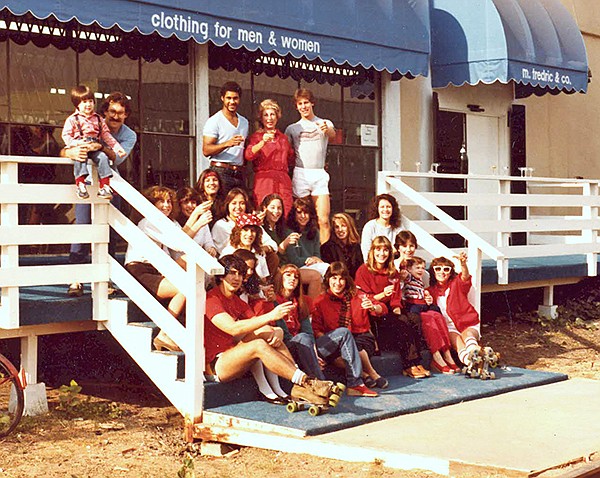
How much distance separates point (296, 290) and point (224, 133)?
167 cm

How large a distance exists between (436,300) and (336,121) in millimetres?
3530

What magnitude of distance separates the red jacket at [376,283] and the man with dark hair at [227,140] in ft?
4.38

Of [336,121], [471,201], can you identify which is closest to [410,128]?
[336,121]

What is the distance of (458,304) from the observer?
33.9ft

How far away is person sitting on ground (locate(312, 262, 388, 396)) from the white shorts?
1537mm

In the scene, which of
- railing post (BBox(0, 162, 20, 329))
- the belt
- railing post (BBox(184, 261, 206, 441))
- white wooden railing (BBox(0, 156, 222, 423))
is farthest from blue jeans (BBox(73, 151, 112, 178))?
the belt

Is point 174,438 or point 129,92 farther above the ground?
point 129,92

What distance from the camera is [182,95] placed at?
11523mm

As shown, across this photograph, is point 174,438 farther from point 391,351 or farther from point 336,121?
point 336,121

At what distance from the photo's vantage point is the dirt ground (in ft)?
23.1

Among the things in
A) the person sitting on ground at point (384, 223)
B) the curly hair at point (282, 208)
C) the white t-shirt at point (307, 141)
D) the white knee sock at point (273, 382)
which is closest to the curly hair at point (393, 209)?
the person sitting on ground at point (384, 223)

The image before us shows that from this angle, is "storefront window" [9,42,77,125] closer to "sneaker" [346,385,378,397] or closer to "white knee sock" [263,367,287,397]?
"white knee sock" [263,367,287,397]

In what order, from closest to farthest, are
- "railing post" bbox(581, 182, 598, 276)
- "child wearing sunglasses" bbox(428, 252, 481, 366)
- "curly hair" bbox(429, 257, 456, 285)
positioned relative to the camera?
"child wearing sunglasses" bbox(428, 252, 481, 366) < "curly hair" bbox(429, 257, 456, 285) < "railing post" bbox(581, 182, 598, 276)

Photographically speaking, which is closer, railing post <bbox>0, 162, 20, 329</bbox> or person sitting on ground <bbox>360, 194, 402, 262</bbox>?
railing post <bbox>0, 162, 20, 329</bbox>
